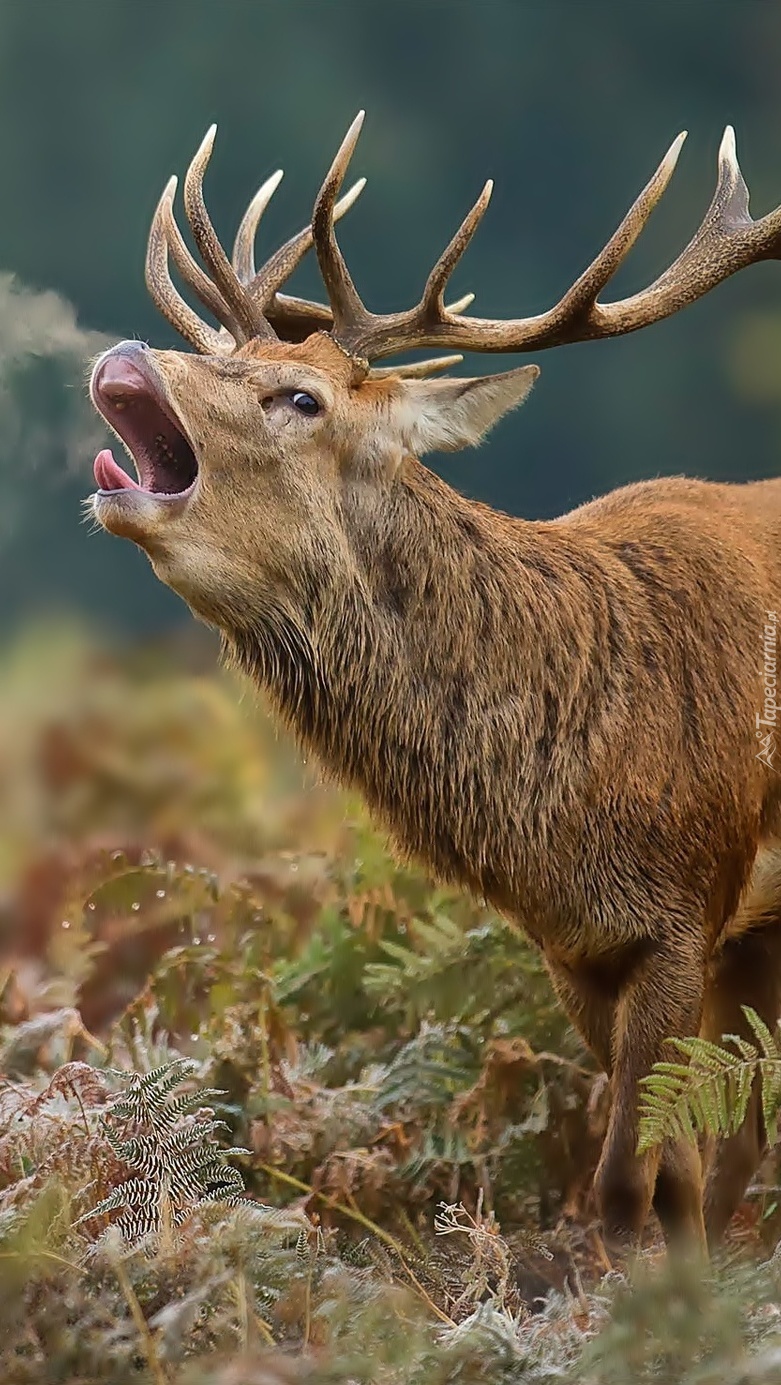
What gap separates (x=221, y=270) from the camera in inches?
137

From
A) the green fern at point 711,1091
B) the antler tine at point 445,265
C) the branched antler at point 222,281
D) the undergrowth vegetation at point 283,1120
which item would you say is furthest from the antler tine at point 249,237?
the green fern at point 711,1091

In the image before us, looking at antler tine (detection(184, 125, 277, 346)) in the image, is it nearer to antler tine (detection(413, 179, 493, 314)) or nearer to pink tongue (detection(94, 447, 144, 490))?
antler tine (detection(413, 179, 493, 314))

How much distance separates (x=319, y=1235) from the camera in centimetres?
314

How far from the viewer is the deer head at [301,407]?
315cm

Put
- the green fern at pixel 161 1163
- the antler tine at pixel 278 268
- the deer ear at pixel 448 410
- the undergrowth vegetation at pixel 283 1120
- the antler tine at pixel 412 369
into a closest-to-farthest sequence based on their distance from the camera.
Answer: the undergrowth vegetation at pixel 283 1120 → the green fern at pixel 161 1163 → the deer ear at pixel 448 410 → the antler tine at pixel 412 369 → the antler tine at pixel 278 268

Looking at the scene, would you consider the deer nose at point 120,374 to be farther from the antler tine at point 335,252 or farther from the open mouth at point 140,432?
the antler tine at point 335,252

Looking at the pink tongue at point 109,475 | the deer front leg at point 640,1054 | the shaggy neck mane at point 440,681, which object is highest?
the pink tongue at point 109,475

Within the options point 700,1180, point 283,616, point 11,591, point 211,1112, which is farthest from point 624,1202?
point 11,591

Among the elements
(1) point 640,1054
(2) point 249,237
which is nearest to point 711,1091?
(1) point 640,1054

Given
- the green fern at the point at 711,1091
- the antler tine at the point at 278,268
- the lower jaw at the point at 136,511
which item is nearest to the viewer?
the green fern at the point at 711,1091

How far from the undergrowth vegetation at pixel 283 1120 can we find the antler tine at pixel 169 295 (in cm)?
77

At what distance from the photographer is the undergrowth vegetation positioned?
2309mm

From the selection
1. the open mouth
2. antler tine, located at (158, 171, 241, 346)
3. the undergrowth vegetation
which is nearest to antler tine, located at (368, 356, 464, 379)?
antler tine, located at (158, 171, 241, 346)

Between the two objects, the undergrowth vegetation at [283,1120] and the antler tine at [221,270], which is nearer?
the undergrowth vegetation at [283,1120]
